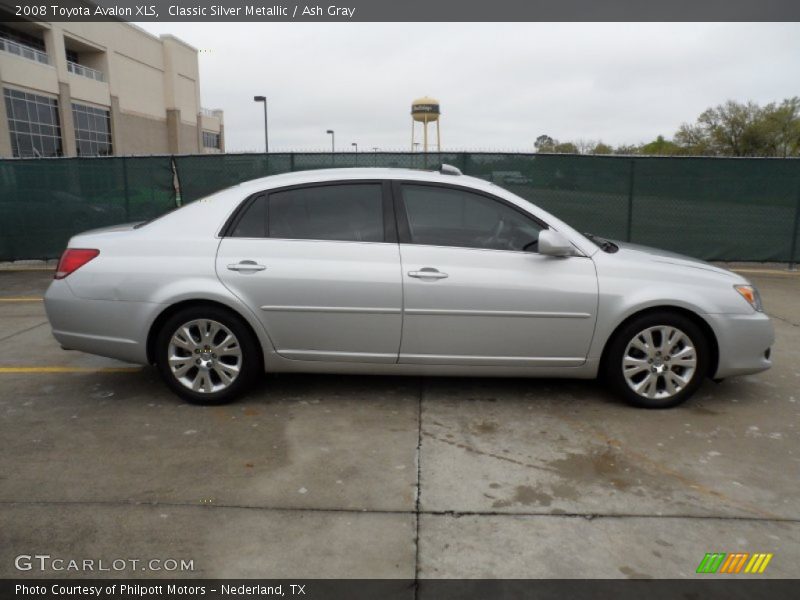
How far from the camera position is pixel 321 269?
4246 mm

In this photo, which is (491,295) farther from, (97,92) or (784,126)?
(97,92)

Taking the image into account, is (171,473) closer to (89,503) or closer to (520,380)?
(89,503)

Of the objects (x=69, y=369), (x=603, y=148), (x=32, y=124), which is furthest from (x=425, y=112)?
(x=69, y=369)

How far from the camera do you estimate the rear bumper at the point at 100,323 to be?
4.33 meters

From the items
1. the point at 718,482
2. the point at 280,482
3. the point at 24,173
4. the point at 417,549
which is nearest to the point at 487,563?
the point at 417,549

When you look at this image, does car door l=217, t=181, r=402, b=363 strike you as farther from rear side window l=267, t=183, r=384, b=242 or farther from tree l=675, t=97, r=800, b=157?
tree l=675, t=97, r=800, b=157

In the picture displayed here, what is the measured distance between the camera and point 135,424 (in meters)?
4.16

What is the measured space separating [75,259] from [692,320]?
14.3ft

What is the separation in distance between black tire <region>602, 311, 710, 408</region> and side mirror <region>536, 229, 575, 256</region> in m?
0.70

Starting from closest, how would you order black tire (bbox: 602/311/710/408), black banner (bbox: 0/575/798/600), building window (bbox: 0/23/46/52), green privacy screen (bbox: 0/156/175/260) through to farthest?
black banner (bbox: 0/575/798/600)
black tire (bbox: 602/311/710/408)
green privacy screen (bbox: 0/156/175/260)
building window (bbox: 0/23/46/52)

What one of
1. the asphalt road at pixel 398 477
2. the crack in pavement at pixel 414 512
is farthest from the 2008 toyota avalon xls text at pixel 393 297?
the crack in pavement at pixel 414 512

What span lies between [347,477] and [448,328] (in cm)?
130

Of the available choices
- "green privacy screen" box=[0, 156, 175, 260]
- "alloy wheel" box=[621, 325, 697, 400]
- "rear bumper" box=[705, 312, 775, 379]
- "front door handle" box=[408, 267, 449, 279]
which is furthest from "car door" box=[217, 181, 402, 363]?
"green privacy screen" box=[0, 156, 175, 260]

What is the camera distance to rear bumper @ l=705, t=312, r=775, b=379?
429cm
